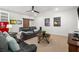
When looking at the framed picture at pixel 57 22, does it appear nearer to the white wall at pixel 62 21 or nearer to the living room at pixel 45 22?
the living room at pixel 45 22

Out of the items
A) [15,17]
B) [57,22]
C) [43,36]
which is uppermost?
[15,17]

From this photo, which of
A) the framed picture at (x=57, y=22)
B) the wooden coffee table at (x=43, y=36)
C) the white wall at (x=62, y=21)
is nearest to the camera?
the white wall at (x=62, y=21)

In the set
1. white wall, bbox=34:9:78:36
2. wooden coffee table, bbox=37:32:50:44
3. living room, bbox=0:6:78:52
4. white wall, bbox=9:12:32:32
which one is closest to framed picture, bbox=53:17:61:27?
living room, bbox=0:6:78:52

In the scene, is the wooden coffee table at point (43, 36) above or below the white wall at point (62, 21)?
below

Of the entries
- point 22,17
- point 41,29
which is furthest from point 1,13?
point 41,29

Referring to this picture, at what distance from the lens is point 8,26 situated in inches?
122

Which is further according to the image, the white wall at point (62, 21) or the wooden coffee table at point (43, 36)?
the wooden coffee table at point (43, 36)

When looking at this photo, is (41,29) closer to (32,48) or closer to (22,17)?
(22,17)

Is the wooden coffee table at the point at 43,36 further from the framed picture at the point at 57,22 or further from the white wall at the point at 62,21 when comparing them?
the framed picture at the point at 57,22

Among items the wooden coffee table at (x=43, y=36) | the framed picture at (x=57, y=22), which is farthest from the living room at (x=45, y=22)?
the wooden coffee table at (x=43, y=36)

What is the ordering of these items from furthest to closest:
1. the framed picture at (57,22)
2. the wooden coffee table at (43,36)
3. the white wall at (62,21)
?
the wooden coffee table at (43,36), the framed picture at (57,22), the white wall at (62,21)

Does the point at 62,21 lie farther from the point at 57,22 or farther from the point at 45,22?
the point at 45,22

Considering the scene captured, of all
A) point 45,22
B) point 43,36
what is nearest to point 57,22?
point 45,22
